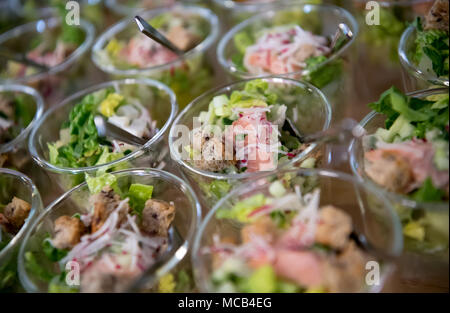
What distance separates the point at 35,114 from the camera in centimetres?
209

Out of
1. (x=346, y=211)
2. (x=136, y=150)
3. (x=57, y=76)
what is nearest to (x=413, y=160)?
(x=346, y=211)

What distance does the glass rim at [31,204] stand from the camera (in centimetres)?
136

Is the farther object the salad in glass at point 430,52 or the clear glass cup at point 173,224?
the salad in glass at point 430,52

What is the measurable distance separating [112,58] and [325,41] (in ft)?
3.55

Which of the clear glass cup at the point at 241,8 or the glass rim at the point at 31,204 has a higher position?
the clear glass cup at the point at 241,8

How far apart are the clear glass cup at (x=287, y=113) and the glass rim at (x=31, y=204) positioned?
47cm

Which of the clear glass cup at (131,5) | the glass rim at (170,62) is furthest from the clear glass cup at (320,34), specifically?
the clear glass cup at (131,5)

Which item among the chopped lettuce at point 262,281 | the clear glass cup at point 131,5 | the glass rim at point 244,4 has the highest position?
the glass rim at point 244,4

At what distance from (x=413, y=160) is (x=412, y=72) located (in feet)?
1.51

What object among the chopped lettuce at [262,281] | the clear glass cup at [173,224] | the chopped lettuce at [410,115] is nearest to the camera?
the chopped lettuce at [262,281]

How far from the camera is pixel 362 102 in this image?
6.38ft

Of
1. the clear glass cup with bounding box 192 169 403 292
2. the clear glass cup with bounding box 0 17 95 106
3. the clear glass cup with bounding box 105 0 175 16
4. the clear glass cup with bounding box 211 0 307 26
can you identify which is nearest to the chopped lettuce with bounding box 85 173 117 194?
the clear glass cup with bounding box 192 169 403 292

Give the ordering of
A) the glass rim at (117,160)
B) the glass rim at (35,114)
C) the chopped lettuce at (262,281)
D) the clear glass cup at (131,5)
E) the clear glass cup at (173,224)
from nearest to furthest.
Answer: the chopped lettuce at (262,281), the clear glass cup at (173,224), the glass rim at (117,160), the glass rim at (35,114), the clear glass cup at (131,5)

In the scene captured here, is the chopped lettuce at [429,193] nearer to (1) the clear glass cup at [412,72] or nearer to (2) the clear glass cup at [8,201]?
(1) the clear glass cup at [412,72]
